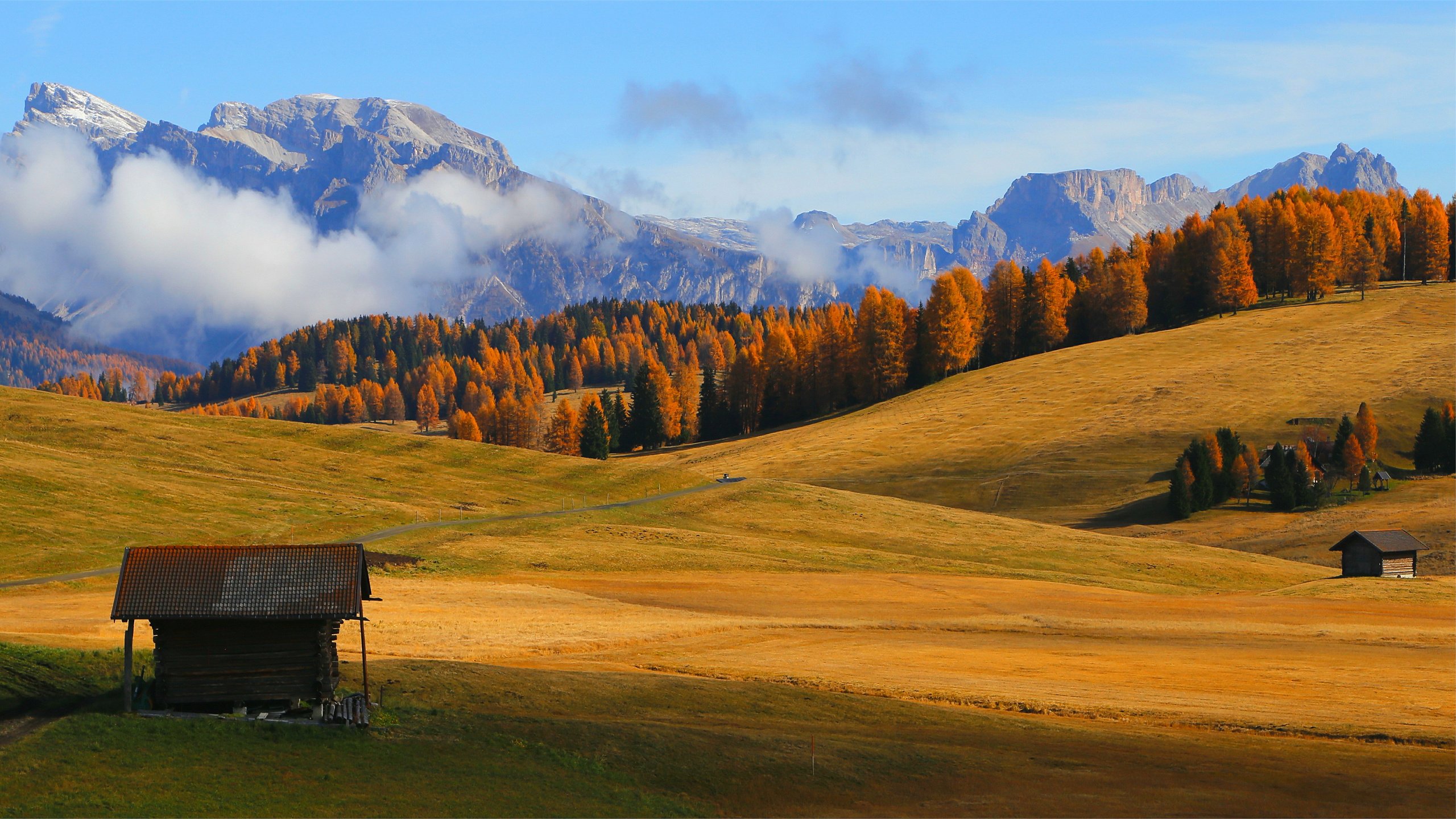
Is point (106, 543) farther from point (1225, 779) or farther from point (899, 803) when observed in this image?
point (1225, 779)

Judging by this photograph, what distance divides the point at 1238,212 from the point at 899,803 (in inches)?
7268

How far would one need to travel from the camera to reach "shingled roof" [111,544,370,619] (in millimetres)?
32406

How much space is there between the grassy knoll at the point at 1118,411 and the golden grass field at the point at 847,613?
961mm

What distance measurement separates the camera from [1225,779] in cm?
3253

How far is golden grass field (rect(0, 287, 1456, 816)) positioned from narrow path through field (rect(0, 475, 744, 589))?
1650 mm

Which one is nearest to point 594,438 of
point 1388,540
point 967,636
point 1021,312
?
point 1021,312

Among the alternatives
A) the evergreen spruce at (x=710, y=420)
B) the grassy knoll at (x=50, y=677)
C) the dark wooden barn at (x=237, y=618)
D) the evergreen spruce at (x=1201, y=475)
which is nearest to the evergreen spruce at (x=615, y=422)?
the evergreen spruce at (x=710, y=420)

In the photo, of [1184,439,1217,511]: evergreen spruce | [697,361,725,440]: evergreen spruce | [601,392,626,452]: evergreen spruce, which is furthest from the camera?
[697,361,725,440]: evergreen spruce

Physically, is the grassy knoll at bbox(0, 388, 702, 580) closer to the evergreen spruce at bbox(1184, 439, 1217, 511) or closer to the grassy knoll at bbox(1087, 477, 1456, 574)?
the grassy knoll at bbox(1087, 477, 1456, 574)

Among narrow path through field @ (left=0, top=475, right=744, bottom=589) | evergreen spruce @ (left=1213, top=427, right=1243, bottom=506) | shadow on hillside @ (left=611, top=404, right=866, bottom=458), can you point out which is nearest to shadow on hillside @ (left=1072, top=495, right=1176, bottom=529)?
evergreen spruce @ (left=1213, top=427, right=1243, bottom=506)

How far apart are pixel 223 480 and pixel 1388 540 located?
91210mm

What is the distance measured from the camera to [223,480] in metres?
93.4

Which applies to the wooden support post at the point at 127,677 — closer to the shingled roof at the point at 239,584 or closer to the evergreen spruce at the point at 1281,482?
the shingled roof at the point at 239,584

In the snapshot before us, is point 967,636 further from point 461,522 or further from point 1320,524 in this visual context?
point 1320,524
